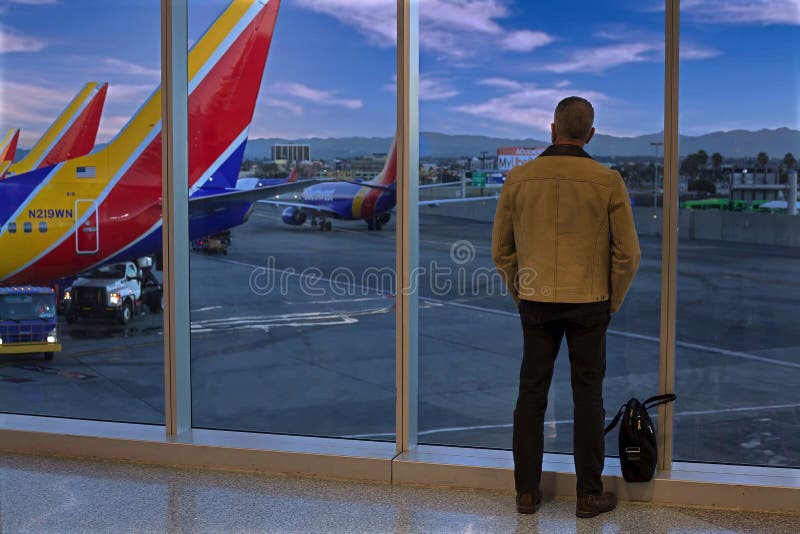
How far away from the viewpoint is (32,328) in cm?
425

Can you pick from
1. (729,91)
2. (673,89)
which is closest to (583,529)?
(673,89)

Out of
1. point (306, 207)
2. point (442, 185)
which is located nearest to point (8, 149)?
point (306, 207)

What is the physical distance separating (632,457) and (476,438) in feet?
3.69

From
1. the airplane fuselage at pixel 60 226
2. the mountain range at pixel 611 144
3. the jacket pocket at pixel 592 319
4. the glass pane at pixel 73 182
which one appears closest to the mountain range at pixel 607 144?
the mountain range at pixel 611 144

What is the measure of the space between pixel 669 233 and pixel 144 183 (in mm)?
3009

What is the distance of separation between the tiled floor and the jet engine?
4.14 feet

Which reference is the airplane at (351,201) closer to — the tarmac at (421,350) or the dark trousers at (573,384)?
the tarmac at (421,350)

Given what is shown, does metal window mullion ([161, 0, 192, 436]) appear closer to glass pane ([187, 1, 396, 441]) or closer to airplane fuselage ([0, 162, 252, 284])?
glass pane ([187, 1, 396, 441])

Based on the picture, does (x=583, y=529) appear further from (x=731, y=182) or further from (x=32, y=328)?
(x=32, y=328)

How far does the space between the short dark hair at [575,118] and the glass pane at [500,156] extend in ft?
1.70

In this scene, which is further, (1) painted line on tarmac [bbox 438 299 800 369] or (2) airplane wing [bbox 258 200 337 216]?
(2) airplane wing [bbox 258 200 337 216]

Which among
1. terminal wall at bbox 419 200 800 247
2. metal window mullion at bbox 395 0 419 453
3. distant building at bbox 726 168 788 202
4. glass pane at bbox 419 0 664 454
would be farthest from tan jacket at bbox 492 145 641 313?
distant building at bbox 726 168 788 202

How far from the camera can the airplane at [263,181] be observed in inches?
140

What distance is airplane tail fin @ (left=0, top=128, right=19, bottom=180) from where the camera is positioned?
4.14m
